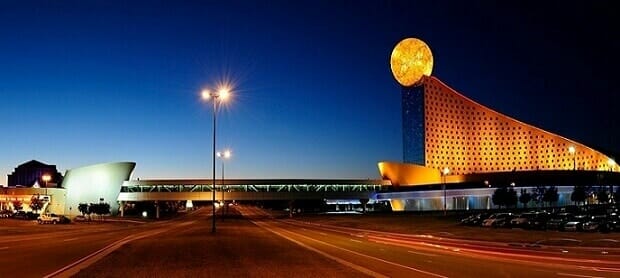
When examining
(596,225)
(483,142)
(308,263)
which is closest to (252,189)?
(483,142)

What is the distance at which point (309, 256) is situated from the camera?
76.5 feet

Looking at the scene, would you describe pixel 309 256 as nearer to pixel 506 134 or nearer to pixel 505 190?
pixel 505 190

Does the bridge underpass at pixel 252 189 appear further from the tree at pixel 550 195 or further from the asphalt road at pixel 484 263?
the asphalt road at pixel 484 263

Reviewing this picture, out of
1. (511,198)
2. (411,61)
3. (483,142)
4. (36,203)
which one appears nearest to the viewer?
(511,198)

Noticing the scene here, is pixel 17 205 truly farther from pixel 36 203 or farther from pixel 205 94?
pixel 205 94

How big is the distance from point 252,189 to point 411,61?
47138 mm

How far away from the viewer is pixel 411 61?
471 ft

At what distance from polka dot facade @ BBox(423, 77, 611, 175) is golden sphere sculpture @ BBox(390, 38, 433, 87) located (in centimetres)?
336

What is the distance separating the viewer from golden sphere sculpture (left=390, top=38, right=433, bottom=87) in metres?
143

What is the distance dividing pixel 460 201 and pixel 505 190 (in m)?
17.4

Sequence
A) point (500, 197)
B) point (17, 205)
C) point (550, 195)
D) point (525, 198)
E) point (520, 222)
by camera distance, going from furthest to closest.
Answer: point (17, 205), point (525, 198), point (550, 195), point (500, 197), point (520, 222)

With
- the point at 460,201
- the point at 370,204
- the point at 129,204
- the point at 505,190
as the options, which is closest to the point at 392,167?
the point at 370,204

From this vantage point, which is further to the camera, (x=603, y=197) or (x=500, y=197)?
(x=603, y=197)

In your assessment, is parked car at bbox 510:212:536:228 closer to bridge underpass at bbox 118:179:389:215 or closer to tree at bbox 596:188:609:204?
tree at bbox 596:188:609:204
